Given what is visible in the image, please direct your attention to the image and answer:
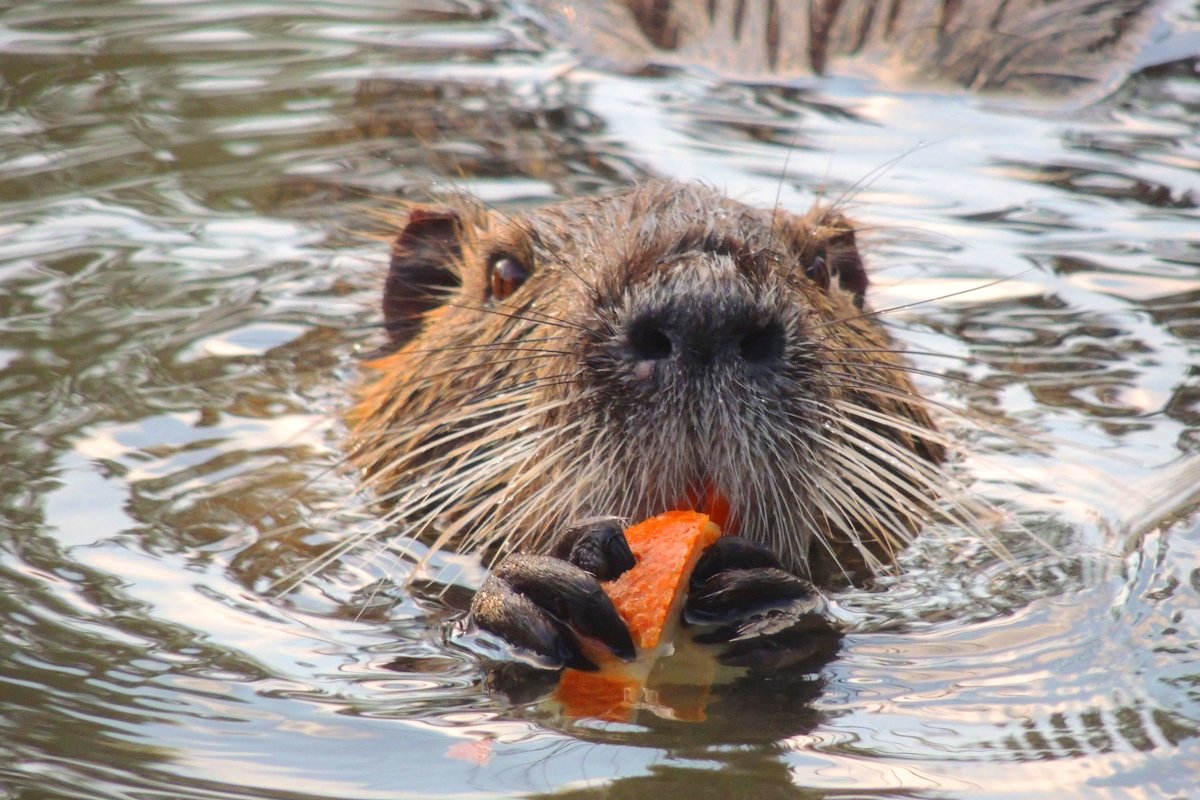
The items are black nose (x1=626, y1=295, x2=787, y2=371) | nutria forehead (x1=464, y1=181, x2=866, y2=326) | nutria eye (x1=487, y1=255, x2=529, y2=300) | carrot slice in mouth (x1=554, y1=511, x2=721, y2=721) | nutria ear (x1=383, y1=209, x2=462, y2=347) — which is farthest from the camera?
nutria ear (x1=383, y1=209, x2=462, y2=347)

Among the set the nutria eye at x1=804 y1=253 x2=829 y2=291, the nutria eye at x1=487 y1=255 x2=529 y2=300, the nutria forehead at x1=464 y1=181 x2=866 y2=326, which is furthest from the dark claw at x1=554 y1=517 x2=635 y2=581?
the nutria eye at x1=804 y1=253 x2=829 y2=291

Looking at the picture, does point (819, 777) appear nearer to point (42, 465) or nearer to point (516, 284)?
point (516, 284)

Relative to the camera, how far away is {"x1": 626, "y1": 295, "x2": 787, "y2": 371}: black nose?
109 inches

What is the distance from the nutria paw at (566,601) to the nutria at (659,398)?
0.02 m

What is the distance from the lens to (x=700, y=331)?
2775 millimetres

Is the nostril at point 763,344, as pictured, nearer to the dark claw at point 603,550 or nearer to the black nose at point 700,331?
the black nose at point 700,331

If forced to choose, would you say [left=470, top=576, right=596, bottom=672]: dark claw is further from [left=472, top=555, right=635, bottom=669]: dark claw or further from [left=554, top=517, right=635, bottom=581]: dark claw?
[left=554, top=517, right=635, bottom=581]: dark claw

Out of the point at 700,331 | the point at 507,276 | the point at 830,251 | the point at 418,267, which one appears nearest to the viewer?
the point at 700,331

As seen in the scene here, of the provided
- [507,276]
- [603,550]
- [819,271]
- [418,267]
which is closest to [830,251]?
[819,271]

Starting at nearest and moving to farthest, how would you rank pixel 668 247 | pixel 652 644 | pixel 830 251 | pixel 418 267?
1. pixel 652 644
2. pixel 668 247
3. pixel 830 251
4. pixel 418 267

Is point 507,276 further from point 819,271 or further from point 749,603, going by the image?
point 749,603

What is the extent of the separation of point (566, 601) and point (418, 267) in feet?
5.41

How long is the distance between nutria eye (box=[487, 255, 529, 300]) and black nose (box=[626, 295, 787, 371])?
0.81 m

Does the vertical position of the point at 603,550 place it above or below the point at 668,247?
below
